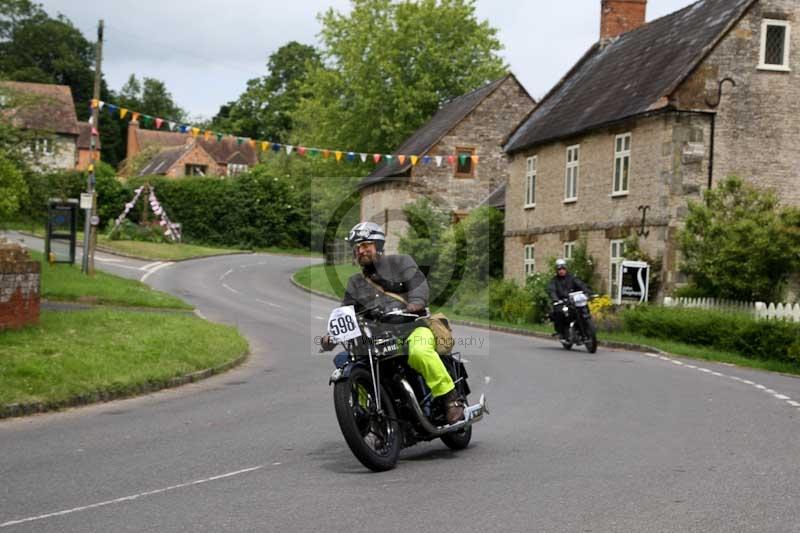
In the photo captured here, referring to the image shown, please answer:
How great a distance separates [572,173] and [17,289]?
77.1ft

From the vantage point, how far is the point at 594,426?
10.8 metres

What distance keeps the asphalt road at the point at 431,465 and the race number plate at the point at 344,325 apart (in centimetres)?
108

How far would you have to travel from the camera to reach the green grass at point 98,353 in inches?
530

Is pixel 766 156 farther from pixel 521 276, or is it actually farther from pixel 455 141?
pixel 455 141

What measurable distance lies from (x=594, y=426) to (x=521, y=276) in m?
30.2

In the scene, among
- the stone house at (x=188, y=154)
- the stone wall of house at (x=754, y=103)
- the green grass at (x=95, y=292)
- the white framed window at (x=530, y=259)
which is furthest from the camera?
the stone house at (x=188, y=154)

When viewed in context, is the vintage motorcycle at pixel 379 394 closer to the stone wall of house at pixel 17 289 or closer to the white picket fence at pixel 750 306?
the stone wall of house at pixel 17 289

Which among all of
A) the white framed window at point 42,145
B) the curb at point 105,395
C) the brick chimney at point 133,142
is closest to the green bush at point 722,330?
the curb at point 105,395

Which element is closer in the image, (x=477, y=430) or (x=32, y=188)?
(x=477, y=430)

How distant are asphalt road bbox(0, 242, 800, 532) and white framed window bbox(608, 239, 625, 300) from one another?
1667 centimetres

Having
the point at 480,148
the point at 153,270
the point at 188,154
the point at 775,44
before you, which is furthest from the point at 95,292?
the point at 188,154

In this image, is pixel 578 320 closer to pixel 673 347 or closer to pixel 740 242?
pixel 673 347

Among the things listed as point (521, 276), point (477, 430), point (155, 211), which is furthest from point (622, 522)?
point (155, 211)

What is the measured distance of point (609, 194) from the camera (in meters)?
33.6
